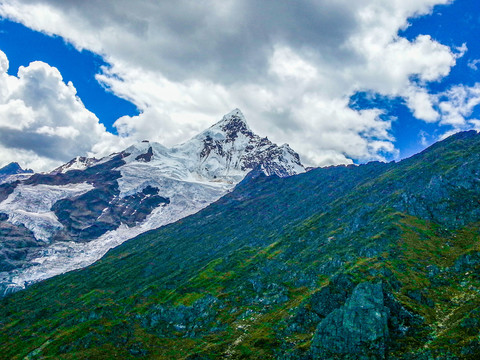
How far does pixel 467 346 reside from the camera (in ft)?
205

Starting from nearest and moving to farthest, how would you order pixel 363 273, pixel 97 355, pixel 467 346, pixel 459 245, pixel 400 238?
pixel 467 346, pixel 97 355, pixel 363 273, pixel 459 245, pixel 400 238

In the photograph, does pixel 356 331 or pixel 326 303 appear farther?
pixel 326 303

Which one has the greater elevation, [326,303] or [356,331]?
[326,303]

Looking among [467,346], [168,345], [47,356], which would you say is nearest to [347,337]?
[467,346]

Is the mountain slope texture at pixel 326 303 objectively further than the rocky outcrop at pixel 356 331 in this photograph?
Yes

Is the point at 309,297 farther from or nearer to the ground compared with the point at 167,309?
nearer to the ground

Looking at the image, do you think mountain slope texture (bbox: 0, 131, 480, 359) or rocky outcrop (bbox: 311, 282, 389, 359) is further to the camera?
mountain slope texture (bbox: 0, 131, 480, 359)

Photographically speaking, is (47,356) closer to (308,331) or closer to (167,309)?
(167,309)

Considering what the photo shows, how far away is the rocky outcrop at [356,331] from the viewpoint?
75.2 meters

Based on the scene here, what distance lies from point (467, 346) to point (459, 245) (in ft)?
233

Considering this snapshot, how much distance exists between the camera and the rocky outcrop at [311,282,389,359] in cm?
7519

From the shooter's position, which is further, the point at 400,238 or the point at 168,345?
the point at 400,238

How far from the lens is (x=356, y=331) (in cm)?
7844

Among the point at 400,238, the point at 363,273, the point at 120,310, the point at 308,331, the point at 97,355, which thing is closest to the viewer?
the point at 308,331
